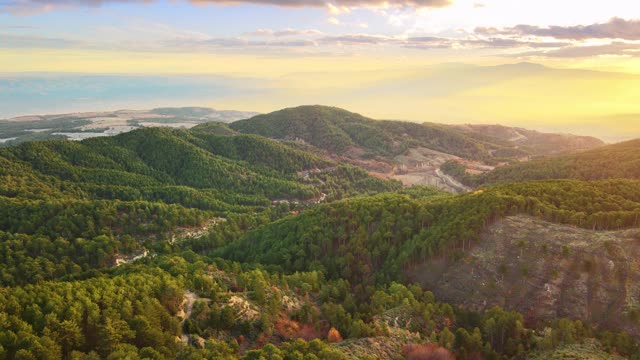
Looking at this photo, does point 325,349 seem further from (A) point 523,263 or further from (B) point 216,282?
(A) point 523,263

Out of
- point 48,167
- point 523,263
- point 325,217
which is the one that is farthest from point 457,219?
point 48,167

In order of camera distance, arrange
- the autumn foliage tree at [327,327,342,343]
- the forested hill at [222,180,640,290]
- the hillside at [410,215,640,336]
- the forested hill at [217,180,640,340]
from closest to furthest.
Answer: the autumn foliage tree at [327,327,342,343] → the hillside at [410,215,640,336] → the forested hill at [217,180,640,340] → the forested hill at [222,180,640,290]

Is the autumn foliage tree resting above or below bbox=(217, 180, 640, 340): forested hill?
below

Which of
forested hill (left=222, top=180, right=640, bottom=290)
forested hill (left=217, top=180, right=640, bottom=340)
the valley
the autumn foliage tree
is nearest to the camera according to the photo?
the valley

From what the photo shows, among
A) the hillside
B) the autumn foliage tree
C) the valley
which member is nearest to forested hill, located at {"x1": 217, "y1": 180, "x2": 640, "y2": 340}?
the hillside

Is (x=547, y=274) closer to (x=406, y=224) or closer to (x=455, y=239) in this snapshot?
(x=455, y=239)

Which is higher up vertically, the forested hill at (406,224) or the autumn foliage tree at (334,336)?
the forested hill at (406,224)

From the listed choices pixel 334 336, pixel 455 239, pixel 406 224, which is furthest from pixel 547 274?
pixel 334 336

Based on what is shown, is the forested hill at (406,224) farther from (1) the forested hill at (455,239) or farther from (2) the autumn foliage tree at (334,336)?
(2) the autumn foliage tree at (334,336)

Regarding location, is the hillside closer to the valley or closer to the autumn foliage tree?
the valley

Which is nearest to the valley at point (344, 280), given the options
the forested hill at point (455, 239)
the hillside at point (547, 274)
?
the hillside at point (547, 274)

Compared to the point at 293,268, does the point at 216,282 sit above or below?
above
